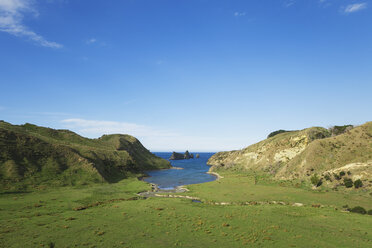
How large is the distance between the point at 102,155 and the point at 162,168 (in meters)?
81.8

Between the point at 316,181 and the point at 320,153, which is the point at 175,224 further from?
the point at 320,153

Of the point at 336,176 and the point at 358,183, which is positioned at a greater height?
the point at 336,176

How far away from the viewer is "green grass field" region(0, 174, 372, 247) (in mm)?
30466

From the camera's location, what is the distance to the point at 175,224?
126ft

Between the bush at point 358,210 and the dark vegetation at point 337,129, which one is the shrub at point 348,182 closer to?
the bush at point 358,210

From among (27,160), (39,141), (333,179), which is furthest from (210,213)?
(39,141)

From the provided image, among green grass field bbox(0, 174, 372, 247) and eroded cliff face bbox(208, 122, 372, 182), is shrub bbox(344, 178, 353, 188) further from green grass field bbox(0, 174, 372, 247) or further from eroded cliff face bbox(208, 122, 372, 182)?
green grass field bbox(0, 174, 372, 247)

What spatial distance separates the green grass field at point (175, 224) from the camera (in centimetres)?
3047

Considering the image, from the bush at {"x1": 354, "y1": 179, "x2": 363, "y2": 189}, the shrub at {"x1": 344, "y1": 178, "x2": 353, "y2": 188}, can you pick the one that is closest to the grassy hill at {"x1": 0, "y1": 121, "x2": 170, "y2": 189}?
the shrub at {"x1": 344, "y1": 178, "x2": 353, "y2": 188}

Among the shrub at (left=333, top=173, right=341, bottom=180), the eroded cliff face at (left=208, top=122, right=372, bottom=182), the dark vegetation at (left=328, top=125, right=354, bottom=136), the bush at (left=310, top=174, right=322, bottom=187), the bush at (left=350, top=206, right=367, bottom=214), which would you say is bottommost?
the bush at (left=350, top=206, right=367, bottom=214)

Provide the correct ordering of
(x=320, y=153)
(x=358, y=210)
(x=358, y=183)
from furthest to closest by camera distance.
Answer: (x=320, y=153), (x=358, y=183), (x=358, y=210)

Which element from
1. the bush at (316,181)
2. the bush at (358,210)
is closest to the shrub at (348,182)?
the bush at (316,181)

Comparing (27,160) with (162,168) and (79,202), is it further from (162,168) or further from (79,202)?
(162,168)

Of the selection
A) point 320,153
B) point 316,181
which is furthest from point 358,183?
point 320,153
